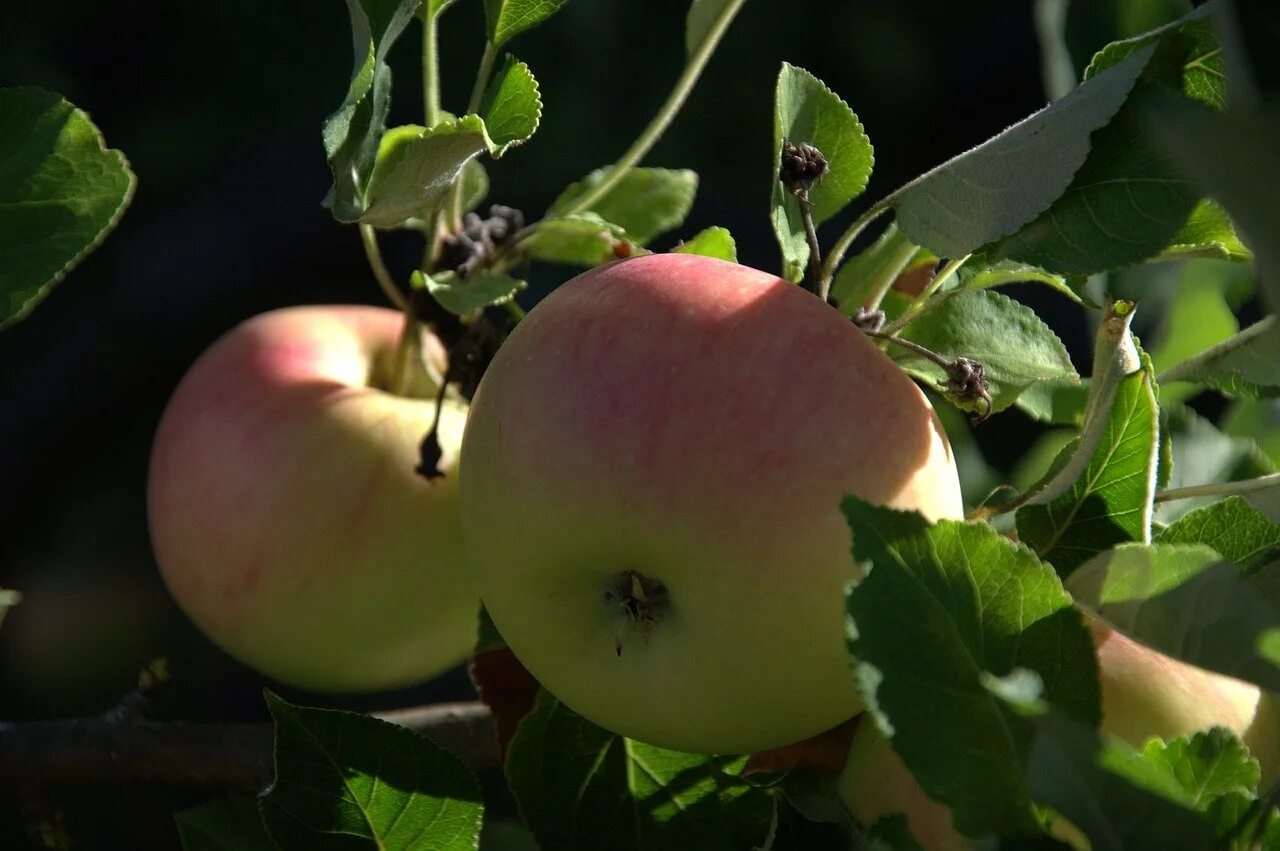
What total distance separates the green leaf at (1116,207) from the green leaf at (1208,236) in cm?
2

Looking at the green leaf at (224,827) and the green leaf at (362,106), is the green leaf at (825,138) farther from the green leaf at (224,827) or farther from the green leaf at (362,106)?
the green leaf at (224,827)

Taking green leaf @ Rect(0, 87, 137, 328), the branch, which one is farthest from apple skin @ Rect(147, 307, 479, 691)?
green leaf @ Rect(0, 87, 137, 328)

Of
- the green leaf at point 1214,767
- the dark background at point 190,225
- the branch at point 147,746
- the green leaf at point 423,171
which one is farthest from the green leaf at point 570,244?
the dark background at point 190,225

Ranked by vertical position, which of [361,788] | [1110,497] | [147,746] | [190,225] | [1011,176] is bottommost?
[190,225]

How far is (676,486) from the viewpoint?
448 mm

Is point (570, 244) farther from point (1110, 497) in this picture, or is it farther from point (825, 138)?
point (1110, 497)

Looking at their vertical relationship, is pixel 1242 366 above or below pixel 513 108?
below

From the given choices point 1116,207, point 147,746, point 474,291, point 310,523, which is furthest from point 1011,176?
point 147,746

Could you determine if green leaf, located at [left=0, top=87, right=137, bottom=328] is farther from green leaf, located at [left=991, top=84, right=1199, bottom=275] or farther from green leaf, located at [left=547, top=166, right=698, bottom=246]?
green leaf, located at [left=991, top=84, right=1199, bottom=275]

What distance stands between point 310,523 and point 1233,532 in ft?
1.36

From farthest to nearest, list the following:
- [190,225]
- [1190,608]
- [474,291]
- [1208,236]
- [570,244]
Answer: [190,225] → [570,244] → [474,291] → [1208,236] → [1190,608]

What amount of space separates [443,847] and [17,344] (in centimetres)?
140

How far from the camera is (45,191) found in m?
0.58

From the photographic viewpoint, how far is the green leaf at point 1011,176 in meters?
0.48
